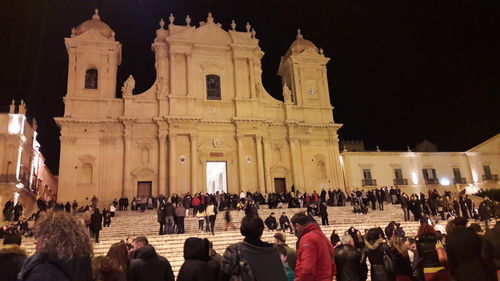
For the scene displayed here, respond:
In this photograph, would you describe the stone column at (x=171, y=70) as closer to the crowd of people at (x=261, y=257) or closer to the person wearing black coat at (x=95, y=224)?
the person wearing black coat at (x=95, y=224)

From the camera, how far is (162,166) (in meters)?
27.9

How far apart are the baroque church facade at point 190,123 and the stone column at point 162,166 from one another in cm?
7

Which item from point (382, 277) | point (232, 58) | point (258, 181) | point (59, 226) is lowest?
point (382, 277)

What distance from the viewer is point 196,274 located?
4168 mm

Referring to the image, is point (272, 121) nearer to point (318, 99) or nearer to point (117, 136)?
point (318, 99)

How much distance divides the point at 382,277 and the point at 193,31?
27943mm

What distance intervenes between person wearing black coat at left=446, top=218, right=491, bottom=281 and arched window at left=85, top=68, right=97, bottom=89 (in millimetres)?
28176

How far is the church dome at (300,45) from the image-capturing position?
114 feet

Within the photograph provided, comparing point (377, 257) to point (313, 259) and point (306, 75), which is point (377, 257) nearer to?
point (313, 259)

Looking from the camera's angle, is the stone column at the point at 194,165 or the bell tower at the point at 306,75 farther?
the bell tower at the point at 306,75

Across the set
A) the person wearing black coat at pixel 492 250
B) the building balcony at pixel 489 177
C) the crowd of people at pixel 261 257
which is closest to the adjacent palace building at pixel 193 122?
the building balcony at pixel 489 177

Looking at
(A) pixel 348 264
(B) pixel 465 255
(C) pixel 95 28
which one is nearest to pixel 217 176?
(C) pixel 95 28

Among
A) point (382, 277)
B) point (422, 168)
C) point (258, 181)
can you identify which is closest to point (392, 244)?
point (382, 277)

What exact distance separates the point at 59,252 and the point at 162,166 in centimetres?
2541
